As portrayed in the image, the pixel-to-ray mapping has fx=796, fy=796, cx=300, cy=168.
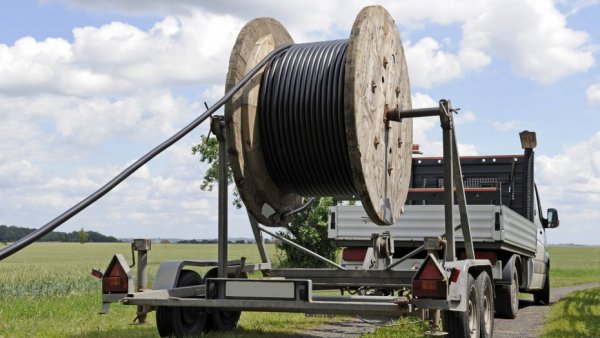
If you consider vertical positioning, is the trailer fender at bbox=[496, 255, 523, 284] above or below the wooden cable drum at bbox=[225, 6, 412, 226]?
below

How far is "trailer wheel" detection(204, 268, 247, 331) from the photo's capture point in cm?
935

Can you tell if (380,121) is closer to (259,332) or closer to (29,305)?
(259,332)

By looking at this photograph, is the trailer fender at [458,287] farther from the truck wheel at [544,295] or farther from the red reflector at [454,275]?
the truck wheel at [544,295]

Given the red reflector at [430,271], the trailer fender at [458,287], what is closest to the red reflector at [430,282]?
the red reflector at [430,271]

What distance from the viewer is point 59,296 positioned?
17.6 m

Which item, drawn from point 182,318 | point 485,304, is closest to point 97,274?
point 182,318

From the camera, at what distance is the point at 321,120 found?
Result: 771 cm

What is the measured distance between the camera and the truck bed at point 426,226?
11.9 m

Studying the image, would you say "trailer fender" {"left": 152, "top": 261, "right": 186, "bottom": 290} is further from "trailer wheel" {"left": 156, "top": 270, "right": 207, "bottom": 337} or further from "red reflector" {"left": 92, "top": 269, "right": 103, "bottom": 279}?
"red reflector" {"left": 92, "top": 269, "right": 103, "bottom": 279}

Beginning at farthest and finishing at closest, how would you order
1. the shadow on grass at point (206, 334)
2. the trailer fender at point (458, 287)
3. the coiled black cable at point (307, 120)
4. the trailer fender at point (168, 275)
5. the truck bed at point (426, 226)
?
the truck bed at point (426, 226) < the shadow on grass at point (206, 334) < the trailer fender at point (168, 275) < the coiled black cable at point (307, 120) < the trailer fender at point (458, 287)

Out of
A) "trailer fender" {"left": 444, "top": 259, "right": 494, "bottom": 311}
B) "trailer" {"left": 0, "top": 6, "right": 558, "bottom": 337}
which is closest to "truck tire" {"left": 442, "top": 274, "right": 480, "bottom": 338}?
"trailer" {"left": 0, "top": 6, "right": 558, "bottom": 337}

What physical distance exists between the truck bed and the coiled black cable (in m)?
4.07

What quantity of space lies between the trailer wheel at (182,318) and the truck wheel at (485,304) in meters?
3.09

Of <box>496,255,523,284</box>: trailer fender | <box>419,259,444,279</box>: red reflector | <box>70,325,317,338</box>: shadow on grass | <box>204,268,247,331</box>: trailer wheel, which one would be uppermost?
<box>419,259,444,279</box>: red reflector
